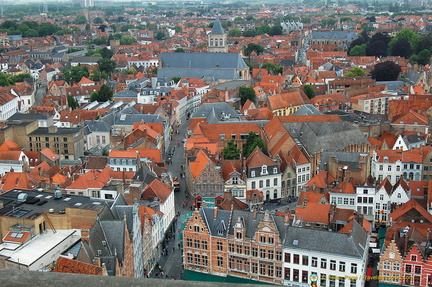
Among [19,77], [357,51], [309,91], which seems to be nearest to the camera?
[309,91]

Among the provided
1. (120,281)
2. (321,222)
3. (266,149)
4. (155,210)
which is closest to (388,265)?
(321,222)

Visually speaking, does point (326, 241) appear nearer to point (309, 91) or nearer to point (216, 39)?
point (309, 91)

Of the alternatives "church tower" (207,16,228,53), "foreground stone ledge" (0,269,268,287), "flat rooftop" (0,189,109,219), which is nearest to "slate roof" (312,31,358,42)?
"church tower" (207,16,228,53)

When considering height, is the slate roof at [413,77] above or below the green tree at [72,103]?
above

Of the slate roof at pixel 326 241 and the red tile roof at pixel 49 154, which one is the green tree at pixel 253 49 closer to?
the red tile roof at pixel 49 154

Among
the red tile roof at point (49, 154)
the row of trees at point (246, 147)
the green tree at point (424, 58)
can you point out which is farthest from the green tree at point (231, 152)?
the green tree at point (424, 58)

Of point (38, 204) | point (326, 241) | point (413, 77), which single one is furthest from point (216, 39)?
point (326, 241)

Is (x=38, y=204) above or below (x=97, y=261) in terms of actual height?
above
